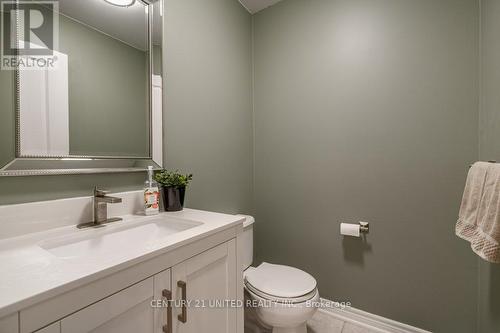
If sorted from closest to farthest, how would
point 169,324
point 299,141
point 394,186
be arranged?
point 169,324
point 394,186
point 299,141

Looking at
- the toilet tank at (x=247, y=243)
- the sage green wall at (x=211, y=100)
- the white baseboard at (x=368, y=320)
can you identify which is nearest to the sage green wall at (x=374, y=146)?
the white baseboard at (x=368, y=320)

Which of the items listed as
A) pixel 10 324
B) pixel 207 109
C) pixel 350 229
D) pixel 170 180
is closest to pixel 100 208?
pixel 170 180

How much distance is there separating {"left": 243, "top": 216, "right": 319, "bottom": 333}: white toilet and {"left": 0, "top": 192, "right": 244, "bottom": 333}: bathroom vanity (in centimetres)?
21

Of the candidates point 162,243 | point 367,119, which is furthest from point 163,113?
point 367,119

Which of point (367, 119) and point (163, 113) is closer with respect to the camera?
point (163, 113)

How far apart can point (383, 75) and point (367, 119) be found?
0.29 meters

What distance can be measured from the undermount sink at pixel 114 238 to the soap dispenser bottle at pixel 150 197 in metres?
0.06

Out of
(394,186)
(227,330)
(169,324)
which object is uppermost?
(394,186)

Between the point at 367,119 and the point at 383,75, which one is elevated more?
the point at 383,75

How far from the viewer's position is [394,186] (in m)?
1.47

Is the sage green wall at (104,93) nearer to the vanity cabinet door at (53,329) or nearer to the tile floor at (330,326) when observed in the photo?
the vanity cabinet door at (53,329)

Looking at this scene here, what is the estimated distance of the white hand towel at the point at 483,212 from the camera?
0.82 meters

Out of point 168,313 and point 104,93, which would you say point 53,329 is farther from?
point 104,93

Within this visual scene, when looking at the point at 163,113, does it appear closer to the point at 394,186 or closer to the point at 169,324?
the point at 169,324
